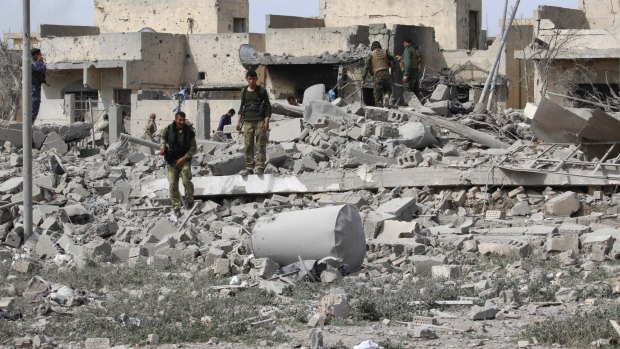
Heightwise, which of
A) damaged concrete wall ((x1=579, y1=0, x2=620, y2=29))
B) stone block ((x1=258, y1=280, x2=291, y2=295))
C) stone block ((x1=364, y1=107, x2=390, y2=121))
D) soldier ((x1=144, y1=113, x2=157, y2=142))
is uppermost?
damaged concrete wall ((x1=579, y1=0, x2=620, y2=29))

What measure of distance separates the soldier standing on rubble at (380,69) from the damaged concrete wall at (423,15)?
43.8ft

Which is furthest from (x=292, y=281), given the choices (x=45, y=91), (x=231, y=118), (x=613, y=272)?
(x=45, y=91)

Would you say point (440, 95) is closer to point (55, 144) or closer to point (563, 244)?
point (55, 144)

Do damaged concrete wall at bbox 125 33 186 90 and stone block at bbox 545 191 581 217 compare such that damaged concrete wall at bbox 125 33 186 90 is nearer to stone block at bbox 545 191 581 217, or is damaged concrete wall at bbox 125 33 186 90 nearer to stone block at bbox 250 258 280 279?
stone block at bbox 545 191 581 217

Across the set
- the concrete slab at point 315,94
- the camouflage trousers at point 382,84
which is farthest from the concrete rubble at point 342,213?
the concrete slab at point 315,94

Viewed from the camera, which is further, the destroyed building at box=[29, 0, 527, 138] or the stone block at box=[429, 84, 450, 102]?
the destroyed building at box=[29, 0, 527, 138]

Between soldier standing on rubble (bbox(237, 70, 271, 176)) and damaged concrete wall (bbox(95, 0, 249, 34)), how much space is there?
73.0ft

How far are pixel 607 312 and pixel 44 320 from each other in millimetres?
4072

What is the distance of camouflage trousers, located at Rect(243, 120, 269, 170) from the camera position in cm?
1497

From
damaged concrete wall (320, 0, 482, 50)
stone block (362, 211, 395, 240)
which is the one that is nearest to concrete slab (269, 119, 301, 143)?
stone block (362, 211, 395, 240)

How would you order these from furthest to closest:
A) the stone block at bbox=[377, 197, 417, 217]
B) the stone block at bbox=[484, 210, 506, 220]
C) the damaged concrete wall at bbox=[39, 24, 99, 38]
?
the damaged concrete wall at bbox=[39, 24, 99, 38] < the stone block at bbox=[484, 210, 506, 220] < the stone block at bbox=[377, 197, 417, 217]

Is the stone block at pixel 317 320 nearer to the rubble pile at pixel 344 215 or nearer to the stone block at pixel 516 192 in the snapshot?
the rubble pile at pixel 344 215

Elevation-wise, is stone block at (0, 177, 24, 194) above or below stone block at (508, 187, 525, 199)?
below

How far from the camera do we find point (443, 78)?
2834 cm
